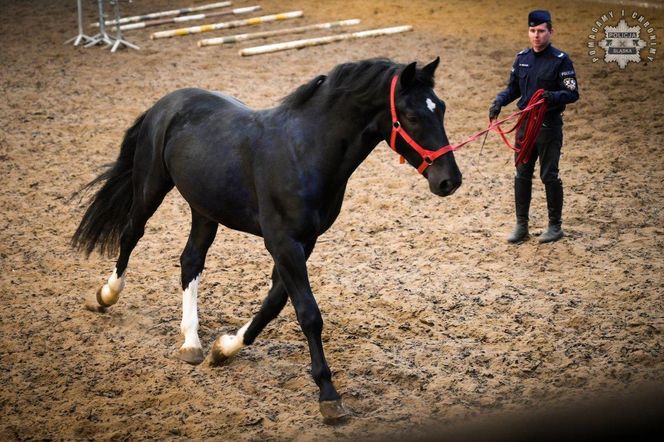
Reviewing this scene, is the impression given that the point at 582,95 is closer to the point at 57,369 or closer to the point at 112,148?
the point at 112,148

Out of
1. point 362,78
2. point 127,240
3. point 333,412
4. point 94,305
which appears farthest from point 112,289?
point 362,78

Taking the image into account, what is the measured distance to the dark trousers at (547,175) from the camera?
5.68 meters

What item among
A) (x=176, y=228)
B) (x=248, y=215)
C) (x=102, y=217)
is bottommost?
(x=176, y=228)

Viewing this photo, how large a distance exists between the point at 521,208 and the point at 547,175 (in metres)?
0.33

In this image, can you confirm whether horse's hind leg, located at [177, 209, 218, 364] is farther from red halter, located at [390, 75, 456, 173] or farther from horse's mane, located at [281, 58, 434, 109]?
red halter, located at [390, 75, 456, 173]

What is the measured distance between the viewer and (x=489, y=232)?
6.14m

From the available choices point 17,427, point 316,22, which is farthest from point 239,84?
point 17,427

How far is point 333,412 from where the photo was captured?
145 inches

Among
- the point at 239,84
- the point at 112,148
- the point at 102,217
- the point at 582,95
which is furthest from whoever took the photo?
the point at 239,84

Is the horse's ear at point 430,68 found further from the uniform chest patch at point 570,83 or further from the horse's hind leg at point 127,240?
the uniform chest patch at point 570,83

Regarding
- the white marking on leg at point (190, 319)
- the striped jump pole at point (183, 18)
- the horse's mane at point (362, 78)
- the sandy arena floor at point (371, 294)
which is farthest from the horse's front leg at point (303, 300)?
the striped jump pole at point (183, 18)

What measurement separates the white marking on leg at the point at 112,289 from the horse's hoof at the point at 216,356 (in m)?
0.92

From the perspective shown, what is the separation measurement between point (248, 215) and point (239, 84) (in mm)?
6453

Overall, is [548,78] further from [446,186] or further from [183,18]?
[183,18]
